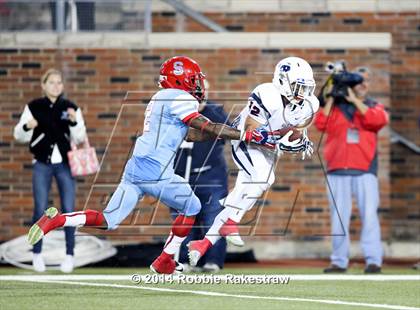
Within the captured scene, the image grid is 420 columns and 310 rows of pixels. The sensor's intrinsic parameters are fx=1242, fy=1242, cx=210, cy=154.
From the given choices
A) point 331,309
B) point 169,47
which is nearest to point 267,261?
point 169,47

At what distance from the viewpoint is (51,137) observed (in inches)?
535

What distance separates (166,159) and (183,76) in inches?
27.5

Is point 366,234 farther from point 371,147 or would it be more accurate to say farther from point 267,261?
point 267,261

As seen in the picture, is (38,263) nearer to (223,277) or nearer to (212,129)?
(223,277)

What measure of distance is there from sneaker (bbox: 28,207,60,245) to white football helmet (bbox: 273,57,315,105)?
2257mm

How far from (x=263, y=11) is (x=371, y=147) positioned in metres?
3.46

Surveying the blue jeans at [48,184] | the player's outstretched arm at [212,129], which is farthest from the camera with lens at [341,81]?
the player's outstretched arm at [212,129]

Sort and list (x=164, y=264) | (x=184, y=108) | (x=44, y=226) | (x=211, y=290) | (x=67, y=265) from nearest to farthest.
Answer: (x=44, y=226) → (x=184, y=108) → (x=164, y=264) → (x=211, y=290) → (x=67, y=265)

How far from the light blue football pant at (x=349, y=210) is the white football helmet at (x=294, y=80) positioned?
10.6ft

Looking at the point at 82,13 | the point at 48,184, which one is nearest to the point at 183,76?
the point at 48,184

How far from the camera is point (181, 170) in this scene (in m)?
13.8

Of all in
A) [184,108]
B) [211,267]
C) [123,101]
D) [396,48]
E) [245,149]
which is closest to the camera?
[184,108]

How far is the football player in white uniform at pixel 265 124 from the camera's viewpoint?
1058 cm

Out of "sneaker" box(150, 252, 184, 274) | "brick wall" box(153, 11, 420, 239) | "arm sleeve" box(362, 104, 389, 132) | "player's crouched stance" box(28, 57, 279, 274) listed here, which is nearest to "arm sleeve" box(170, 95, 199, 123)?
"player's crouched stance" box(28, 57, 279, 274)
